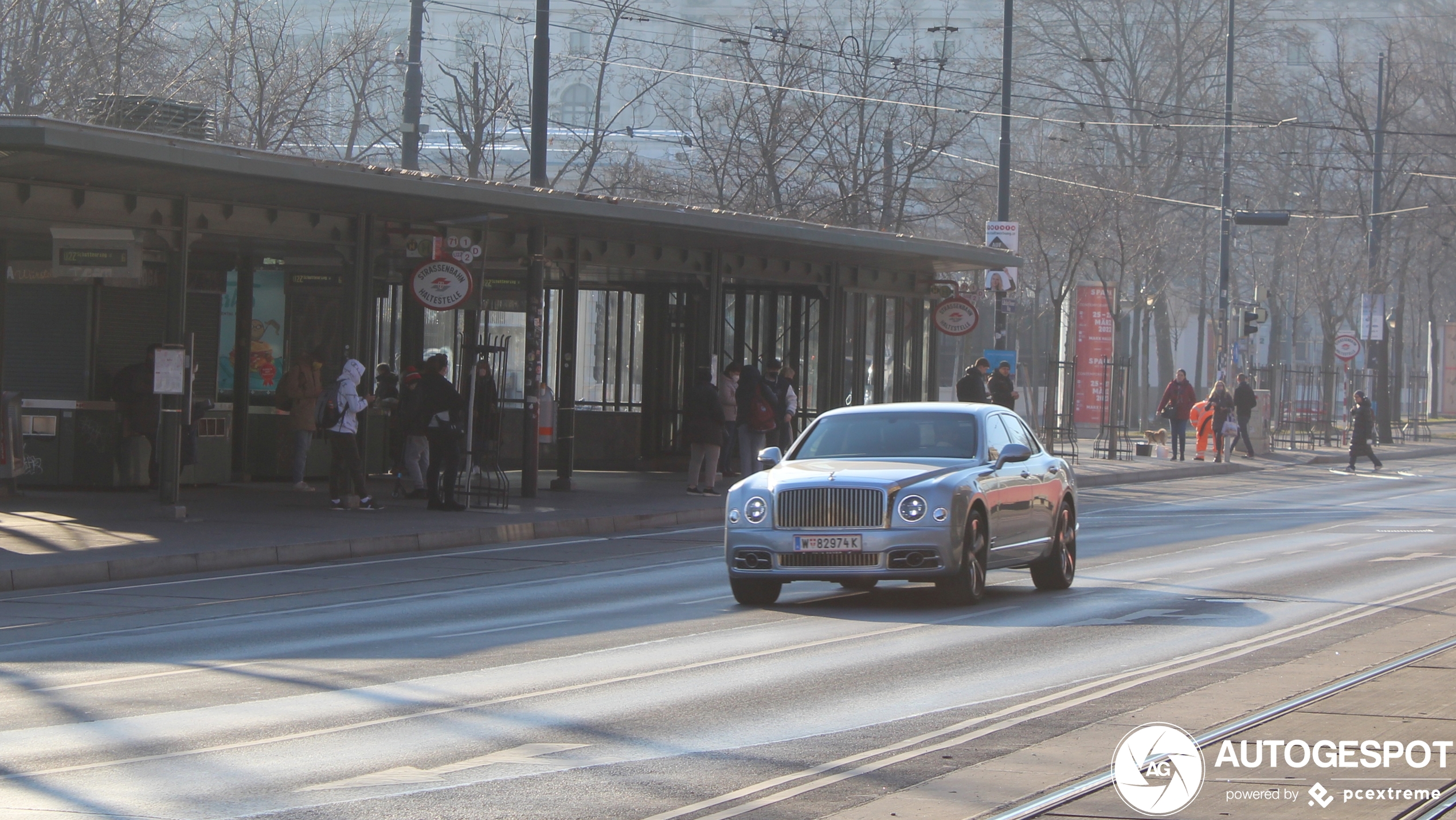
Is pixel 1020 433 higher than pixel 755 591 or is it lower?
higher

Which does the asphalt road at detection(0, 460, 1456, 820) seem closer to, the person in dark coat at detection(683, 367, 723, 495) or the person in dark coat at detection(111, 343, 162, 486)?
the person in dark coat at detection(111, 343, 162, 486)

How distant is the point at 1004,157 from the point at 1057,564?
60.1 feet

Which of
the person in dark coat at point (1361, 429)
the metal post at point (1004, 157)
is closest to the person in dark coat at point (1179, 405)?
the person in dark coat at point (1361, 429)

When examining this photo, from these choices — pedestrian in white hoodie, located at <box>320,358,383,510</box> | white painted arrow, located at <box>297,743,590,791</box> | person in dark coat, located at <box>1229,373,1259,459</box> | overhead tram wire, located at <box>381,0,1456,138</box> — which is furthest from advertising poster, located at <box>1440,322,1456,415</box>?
white painted arrow, located at <box>297,743,590,791</box>

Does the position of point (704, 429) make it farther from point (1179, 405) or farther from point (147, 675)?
point (1179, 405)

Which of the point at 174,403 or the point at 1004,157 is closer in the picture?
the point at 174,403

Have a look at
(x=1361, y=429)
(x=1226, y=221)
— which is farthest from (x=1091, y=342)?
(x=1361, y=429)

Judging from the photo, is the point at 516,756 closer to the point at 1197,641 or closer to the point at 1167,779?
the point at 1167,779

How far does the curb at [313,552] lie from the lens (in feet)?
48.1

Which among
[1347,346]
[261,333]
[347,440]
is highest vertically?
[1347,346]

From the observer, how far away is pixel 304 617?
41.2ft

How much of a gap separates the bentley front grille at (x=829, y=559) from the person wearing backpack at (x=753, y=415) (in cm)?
1182

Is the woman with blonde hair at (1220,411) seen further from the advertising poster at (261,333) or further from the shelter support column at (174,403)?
the shelter support column at (174,403)

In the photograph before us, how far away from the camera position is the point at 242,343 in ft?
77.0
